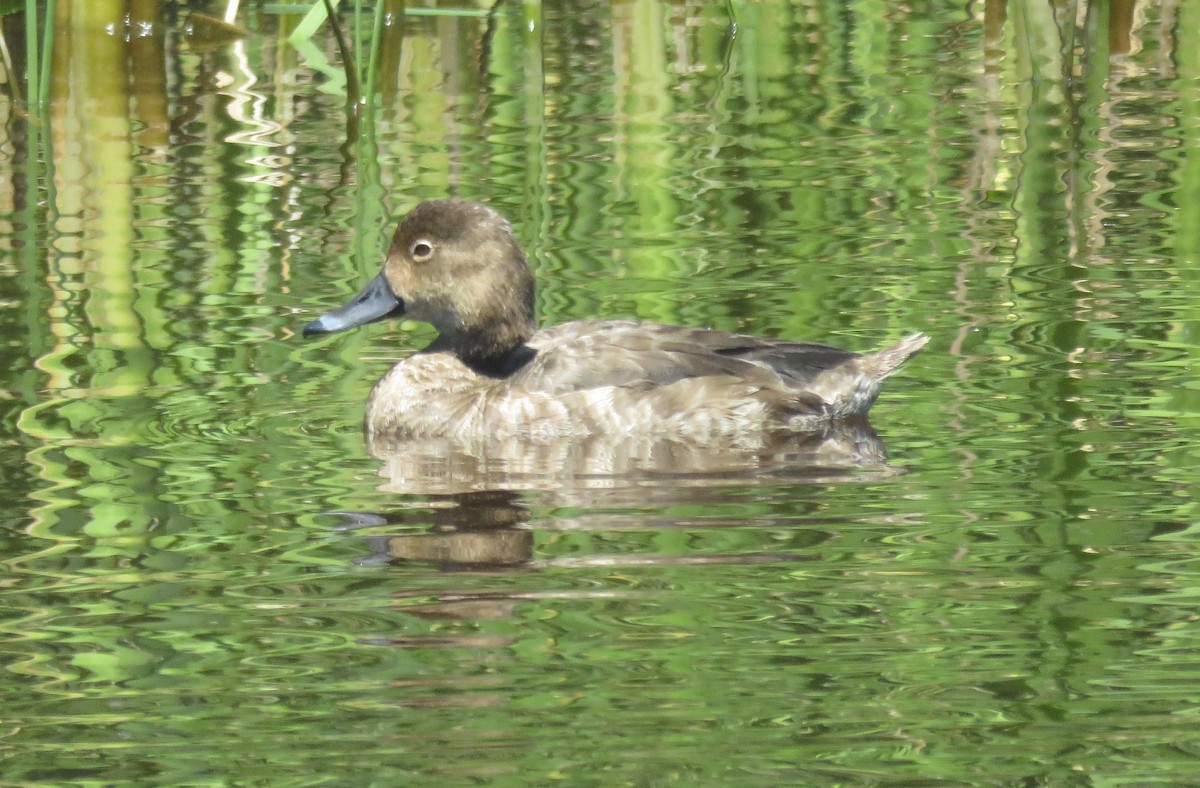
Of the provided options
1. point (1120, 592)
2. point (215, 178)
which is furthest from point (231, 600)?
point (215, 178)

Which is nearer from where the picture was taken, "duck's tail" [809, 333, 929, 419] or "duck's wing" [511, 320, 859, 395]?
"duck's tail" [809, 333, 929, 419]

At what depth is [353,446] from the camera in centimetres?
693

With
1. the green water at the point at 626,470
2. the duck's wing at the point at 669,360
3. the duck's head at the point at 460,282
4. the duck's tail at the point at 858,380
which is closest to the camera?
the green water at the point at 626,470

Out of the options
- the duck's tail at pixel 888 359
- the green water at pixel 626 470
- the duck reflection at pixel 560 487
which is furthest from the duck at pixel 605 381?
the green water at pixel 626 470

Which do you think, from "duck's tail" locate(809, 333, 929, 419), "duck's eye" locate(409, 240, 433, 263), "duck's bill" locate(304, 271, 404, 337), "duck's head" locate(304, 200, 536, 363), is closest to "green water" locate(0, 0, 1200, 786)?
"duck's tail" locate(809, 333, 929, 419)

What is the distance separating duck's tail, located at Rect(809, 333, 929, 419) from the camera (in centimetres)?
701

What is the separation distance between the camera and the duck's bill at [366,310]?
7.47 metres

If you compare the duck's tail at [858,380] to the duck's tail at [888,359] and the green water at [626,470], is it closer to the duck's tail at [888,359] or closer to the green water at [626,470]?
the duck's tail at [888,359]

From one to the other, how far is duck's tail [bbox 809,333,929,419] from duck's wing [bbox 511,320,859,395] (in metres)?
0.06

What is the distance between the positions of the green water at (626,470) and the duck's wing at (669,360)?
342 mm

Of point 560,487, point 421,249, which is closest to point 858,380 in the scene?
point 560,487

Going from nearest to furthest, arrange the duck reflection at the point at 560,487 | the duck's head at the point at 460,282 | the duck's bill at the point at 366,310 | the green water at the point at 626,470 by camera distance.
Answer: the green water at the point at 626,470
the duck reflection at the point at 560,487
the duck's bill at the point at 366,310
the duck's head at the point at 460,282

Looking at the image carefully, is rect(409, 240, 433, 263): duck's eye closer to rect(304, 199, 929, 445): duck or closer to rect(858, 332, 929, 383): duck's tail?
rect(304, 199, 929, 445): duck

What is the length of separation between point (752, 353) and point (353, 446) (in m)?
1.42
